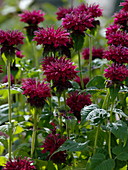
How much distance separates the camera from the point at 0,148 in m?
1.36

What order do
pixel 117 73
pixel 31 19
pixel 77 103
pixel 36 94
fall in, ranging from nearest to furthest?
pixel 117 73
pixel 36 94
pixel 77 103
pixel 31 19

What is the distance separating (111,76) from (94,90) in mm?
106

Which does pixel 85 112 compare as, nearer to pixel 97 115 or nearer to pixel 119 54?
pixel 97 115

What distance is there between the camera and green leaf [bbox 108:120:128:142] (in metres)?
0.95

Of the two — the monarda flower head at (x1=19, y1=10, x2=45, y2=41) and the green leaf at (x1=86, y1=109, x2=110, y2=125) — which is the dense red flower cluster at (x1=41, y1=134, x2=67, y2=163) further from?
the monarda flower head at (x1=19, y1=10, x2=45, y2=41)

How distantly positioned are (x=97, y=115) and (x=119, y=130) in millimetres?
81

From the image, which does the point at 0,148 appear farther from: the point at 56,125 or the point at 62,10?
the point at 62,10

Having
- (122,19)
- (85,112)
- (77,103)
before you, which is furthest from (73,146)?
(122,19)

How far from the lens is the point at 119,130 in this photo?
96cm

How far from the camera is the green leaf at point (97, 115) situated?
38.2 inches

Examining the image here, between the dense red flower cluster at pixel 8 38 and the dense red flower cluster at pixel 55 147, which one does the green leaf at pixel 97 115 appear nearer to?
the dense red flower cluster at pixel 55 147

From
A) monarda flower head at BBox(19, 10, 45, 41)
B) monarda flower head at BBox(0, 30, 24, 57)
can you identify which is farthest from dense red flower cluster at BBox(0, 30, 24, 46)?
monarda flower head at BBox(19, 10, 45, 41)

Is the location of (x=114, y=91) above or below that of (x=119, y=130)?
above

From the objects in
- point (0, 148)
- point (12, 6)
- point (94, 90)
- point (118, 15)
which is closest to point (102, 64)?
point (118, 15)
